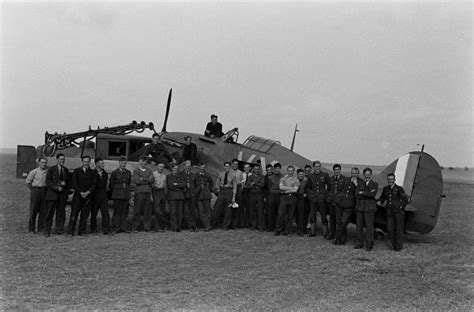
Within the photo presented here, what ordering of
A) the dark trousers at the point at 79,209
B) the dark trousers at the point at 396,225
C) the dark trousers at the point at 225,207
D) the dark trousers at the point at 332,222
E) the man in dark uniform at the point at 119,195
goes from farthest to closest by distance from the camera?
the dark trousers at the point at 225,207, the man in dark uniform at the point at 119,195, the dark trousers at the point at 332,222, the dark trousers at the point at 79,209, the dark trousers at the point at 396,225

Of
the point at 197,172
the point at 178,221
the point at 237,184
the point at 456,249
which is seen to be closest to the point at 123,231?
the point at 178,221

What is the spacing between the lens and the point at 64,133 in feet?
51.5

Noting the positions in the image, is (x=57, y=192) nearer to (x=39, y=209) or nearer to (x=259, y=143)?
(x=39, y=209)

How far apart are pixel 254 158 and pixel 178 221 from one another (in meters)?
A: 3.35

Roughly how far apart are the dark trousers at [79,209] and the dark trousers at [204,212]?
2501 millimetres

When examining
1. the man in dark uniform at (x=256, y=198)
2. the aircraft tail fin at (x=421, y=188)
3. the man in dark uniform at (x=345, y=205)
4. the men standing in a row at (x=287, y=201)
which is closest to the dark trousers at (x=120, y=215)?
the man in dark uniform at (x=256, y=198)

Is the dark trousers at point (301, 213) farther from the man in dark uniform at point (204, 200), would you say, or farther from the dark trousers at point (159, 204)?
the dark trousers at point (159, 204)

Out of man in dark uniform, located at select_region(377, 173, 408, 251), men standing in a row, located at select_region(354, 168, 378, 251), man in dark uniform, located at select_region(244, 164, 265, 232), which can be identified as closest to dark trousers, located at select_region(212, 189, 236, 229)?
man in dark uniform, located at select_region(244, 164, 265, 232)

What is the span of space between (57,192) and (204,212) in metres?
3.30

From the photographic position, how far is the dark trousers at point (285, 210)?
10.2 m

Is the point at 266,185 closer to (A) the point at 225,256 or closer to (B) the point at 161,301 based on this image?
(A) the point at 225,256

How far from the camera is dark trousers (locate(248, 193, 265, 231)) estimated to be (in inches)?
420

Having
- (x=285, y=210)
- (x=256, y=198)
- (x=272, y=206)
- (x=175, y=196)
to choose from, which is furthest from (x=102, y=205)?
(x=285, y=210)

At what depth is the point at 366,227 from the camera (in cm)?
891
